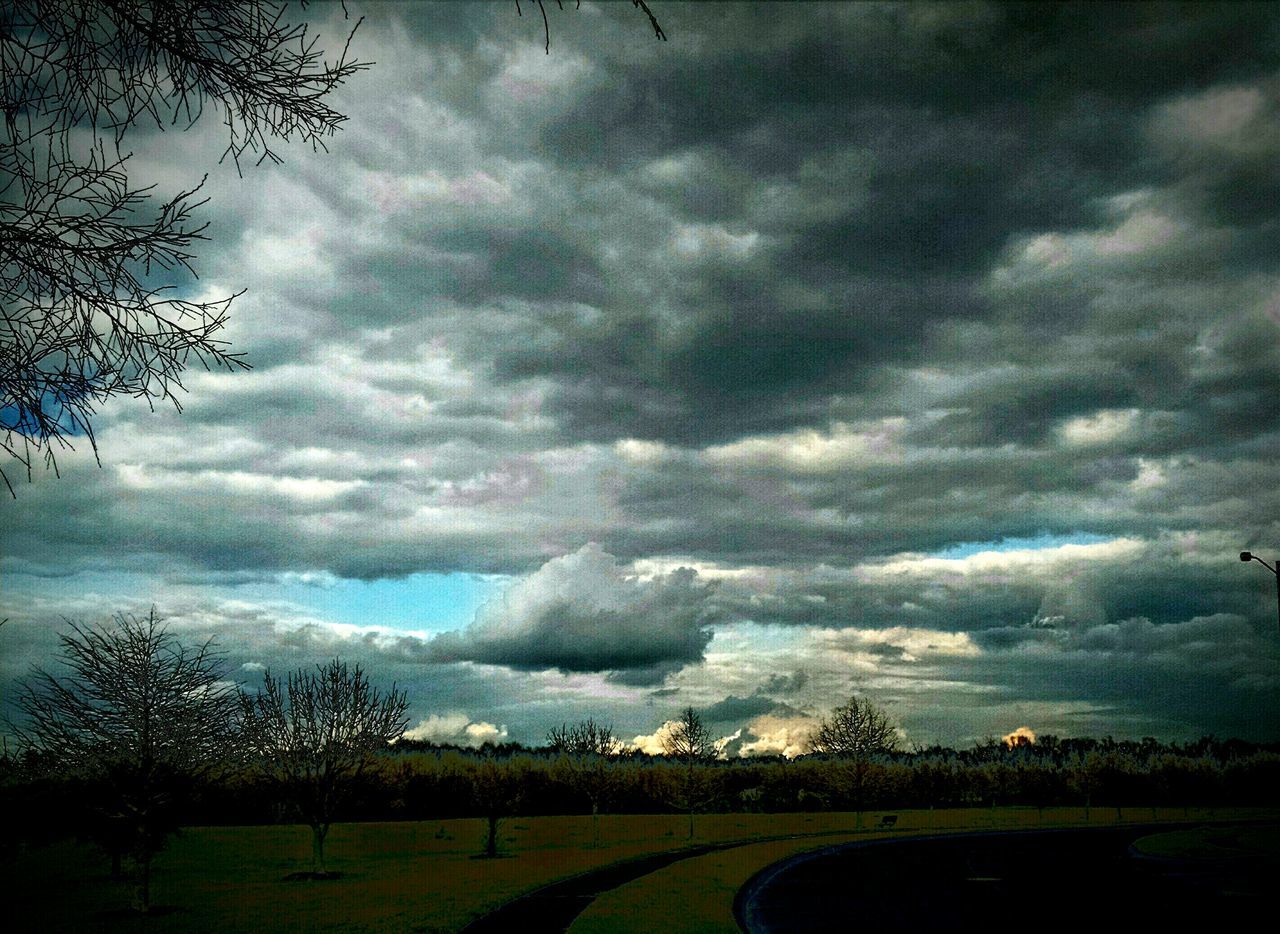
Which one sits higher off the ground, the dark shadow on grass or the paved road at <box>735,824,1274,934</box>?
the paved road at <box>735,824,1274,934</box>

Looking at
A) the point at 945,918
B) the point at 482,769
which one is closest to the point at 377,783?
the point at 482,769

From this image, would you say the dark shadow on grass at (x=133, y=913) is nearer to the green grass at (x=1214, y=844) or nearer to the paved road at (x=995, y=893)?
the paved road at (x=995, y=893)

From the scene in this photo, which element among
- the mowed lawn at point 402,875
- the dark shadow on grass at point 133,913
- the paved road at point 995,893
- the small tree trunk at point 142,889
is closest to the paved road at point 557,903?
the mowed lawn at point 402,875

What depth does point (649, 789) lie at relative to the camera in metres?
113

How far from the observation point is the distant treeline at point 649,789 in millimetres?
51219

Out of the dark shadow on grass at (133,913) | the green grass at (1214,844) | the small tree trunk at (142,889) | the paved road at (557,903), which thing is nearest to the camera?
the paved road at (557,903)

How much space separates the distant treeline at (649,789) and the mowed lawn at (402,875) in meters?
3.10

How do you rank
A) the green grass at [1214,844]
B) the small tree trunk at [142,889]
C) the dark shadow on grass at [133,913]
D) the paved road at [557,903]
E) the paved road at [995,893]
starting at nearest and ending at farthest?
the paved road at [995,893]
the paved road at [557,903]
the dark shadow on grass at [133,913]
the small tree trunk at [142,889]
the green grass at [1214,844]

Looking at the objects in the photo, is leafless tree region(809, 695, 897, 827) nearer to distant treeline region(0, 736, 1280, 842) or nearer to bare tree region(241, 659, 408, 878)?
distant treeline region(0, 736, 1280, 842)

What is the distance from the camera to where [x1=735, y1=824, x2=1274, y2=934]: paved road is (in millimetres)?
25891

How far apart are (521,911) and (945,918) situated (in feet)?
40.1

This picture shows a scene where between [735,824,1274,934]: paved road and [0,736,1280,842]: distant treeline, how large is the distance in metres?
22.6

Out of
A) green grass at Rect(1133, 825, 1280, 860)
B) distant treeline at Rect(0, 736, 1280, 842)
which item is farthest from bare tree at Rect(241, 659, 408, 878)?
green grass at Rect(1133, 825, 1280, 860)

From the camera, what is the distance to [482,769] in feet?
372
